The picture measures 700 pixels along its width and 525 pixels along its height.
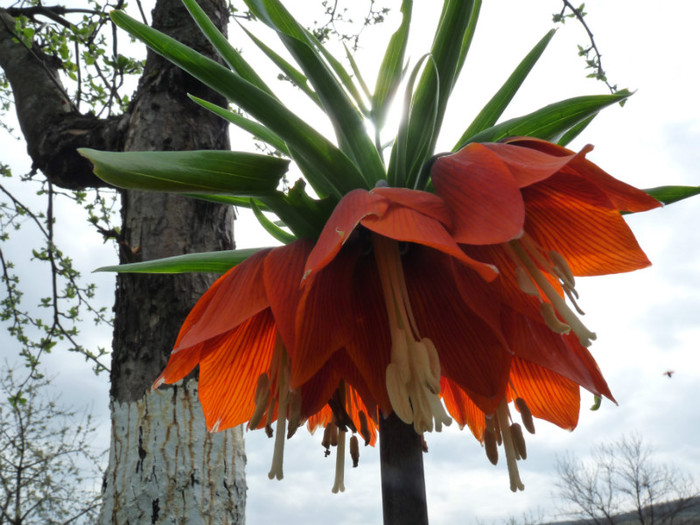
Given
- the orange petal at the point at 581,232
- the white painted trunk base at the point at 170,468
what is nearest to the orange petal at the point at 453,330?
the orange petal at the point at 581,232

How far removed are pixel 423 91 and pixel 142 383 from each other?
1174 millimetres

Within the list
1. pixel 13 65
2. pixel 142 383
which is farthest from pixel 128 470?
pixel 13 65

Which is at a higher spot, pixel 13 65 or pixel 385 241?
pixel 13 65

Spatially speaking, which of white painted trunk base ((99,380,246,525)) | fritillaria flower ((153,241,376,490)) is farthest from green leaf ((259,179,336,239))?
white painted trunk base ((99,380,246,525))

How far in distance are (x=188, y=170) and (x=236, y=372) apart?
0.73 ft

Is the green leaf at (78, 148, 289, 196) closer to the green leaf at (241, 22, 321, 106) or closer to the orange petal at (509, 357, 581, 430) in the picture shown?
the green leaf at (241, 22, 321, 106)

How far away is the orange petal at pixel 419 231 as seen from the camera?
377 mm

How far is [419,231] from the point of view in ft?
1.29

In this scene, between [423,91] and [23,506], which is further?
[23,506]

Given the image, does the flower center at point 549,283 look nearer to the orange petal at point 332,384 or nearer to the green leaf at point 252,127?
the orange petal at point 332,384

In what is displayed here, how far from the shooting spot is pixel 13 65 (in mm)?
2881

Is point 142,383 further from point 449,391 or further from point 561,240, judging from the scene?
point 561,240

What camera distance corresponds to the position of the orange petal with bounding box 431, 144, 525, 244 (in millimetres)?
399

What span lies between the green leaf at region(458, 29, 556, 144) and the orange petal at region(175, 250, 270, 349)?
0.93 ft
